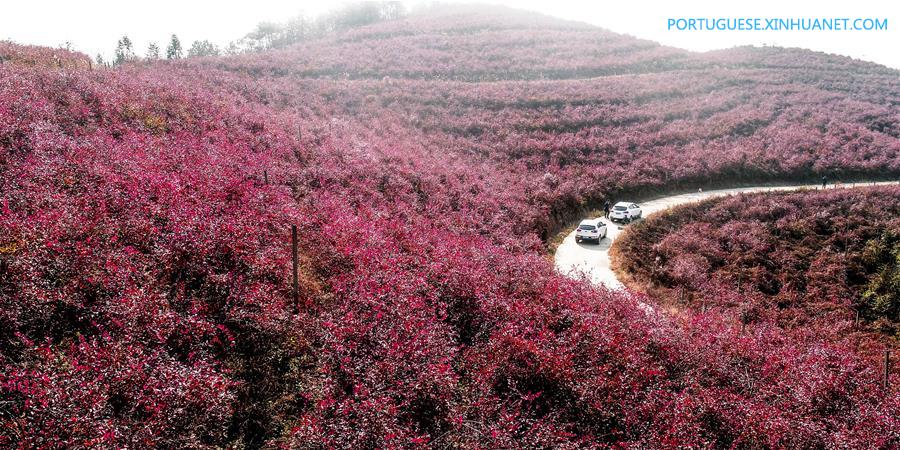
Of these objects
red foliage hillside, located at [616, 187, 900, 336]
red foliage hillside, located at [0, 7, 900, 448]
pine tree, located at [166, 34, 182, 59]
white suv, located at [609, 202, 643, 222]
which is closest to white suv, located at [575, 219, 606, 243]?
red foliage hillside, located at [616, 187, 900, 336]

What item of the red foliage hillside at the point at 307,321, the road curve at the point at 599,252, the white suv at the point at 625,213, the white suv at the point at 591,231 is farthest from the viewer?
the white suv at the point at 625,213

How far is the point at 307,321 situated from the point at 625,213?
21253mm

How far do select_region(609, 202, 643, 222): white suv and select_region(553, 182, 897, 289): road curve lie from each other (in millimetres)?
518

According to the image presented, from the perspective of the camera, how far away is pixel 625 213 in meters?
27.2

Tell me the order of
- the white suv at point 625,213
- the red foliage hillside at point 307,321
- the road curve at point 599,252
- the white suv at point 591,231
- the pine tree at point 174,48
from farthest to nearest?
1. the pine tree at point 174,48
2. the white suv at point 625,213
3. the white suv at point 591,231
4. the road curve at point 599,252
5. the red foliage hillside at point 307,321

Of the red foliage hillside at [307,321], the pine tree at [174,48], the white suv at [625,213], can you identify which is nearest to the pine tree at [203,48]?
the pine tree at [174,48]

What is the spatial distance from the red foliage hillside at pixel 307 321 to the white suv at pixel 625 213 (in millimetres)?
5182

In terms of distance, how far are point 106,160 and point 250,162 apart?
5.07 m

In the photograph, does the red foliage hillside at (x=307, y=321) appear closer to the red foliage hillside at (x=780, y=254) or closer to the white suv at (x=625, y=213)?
the red foliage hillside at (x=780, y=254)

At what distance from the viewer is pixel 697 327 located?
1432 cm

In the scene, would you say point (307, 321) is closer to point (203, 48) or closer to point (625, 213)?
point (625, 213)

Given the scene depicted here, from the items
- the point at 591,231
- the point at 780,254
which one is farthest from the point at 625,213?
the point at 780,254

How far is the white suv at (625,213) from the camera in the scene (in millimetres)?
27156

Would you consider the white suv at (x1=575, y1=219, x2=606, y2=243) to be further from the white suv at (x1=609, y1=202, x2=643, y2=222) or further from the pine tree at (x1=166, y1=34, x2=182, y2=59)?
the pine tree at (x1=166, y1=34, x2=182, y2=59)
